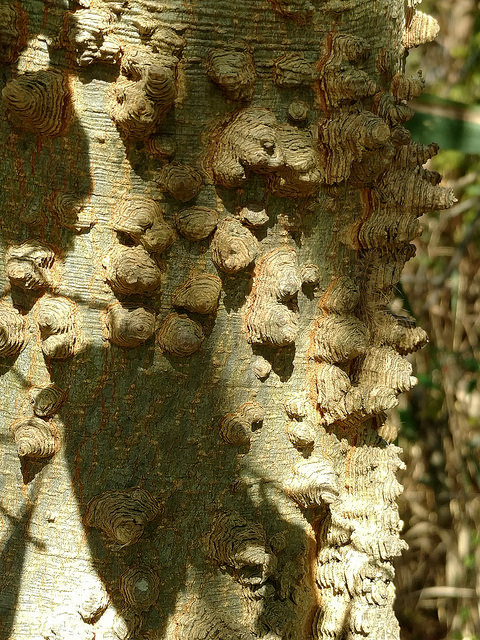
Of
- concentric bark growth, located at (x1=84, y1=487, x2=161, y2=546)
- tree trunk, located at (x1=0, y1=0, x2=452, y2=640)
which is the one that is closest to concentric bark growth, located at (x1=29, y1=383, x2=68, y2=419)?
tree trunk, located at (x1=0, y1=0, x2=452, y2=640)

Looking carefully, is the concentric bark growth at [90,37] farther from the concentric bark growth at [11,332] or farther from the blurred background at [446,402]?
the blurred background at [446,402]

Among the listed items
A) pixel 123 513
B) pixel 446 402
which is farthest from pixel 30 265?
pixel 446 402

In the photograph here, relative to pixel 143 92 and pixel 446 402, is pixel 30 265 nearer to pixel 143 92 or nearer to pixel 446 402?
pixel 143 92

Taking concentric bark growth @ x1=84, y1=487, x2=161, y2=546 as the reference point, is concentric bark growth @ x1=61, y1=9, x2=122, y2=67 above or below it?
above

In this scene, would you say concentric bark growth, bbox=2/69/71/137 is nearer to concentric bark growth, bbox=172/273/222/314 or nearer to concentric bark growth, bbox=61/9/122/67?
concentric bark growth, bbox=61/9/122/67

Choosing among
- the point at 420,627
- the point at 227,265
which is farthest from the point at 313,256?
the point at 420,627

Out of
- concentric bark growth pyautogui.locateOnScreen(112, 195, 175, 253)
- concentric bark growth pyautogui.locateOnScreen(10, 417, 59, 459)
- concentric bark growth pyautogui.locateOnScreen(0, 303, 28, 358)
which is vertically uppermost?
concentric bark growth pyautogui.locateOnScreen(112, 195, 175, 253)

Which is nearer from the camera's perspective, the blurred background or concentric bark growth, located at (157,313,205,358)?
concentric bark growth, located at (157,313,205,358)

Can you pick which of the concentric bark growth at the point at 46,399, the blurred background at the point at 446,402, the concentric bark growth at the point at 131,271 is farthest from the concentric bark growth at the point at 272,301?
the blurred background at the point at 446,402
